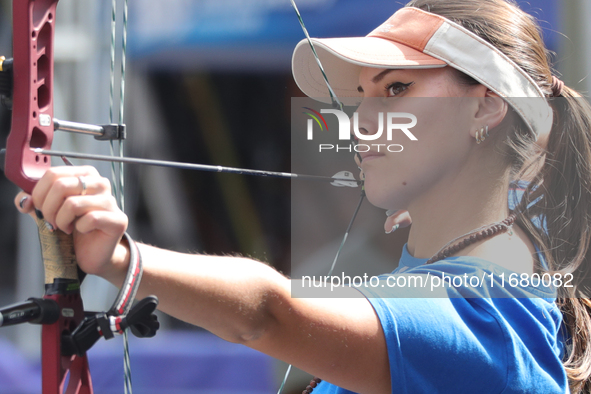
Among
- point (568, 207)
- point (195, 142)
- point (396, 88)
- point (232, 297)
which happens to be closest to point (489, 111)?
point (396, 88)

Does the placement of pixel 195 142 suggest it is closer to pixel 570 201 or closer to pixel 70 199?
pixel 570 201

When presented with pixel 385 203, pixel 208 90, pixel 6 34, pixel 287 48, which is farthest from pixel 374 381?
pixel 6 34

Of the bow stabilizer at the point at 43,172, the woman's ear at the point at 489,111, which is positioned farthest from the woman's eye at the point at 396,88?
the bow stabilizer at the point at 43,172

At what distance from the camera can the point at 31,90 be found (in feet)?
2.28

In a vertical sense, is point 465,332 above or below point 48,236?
below

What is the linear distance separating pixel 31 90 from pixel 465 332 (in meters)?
0.64

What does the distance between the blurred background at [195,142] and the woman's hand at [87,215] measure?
5.68ft

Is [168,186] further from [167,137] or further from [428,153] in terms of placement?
[428,153]

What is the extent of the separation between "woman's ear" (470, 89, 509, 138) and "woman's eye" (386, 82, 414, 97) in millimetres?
120

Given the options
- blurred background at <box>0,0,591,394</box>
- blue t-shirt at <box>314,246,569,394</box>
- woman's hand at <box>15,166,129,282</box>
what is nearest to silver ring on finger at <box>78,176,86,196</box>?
woman's hand at <box>15,166,129,282</box>

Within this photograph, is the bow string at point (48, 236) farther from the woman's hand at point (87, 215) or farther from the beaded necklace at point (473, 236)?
the beaded necklace at point (473, 236)

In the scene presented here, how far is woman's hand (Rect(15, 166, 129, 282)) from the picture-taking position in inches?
21.6

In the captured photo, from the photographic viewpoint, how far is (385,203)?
36.4 inches

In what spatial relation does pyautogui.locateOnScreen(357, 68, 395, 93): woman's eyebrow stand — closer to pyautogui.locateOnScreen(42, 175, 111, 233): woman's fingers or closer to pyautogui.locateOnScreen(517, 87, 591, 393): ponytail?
pyautogui.locateOnScreen(517, 87, 591, 393): ponytail
